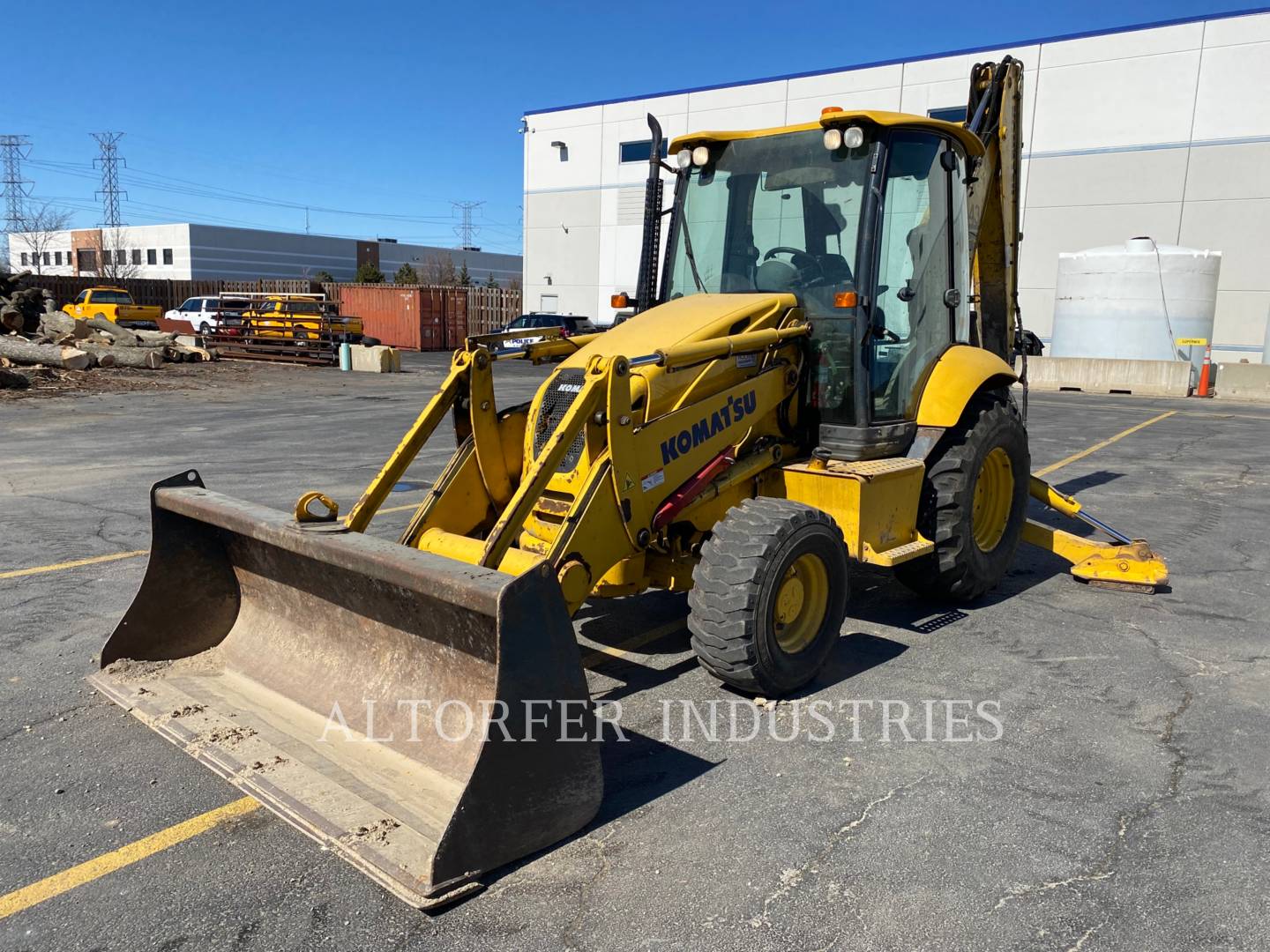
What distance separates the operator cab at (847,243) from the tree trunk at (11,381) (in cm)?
1647

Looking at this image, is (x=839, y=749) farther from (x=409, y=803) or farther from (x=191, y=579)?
(x=191, y=579)

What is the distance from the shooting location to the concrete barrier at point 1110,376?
2286cm

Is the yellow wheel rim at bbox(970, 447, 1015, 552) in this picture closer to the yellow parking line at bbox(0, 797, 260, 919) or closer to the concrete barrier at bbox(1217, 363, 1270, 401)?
the yellow parking line at bbox(0, 797, 260, 919)

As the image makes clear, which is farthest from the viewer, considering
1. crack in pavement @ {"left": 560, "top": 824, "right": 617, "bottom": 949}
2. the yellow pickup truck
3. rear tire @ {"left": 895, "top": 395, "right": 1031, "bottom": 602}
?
the yellow pickup truck

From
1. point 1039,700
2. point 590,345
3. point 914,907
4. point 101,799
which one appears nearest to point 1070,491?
point 1039,700

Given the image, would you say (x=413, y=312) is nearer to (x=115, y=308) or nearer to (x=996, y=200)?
(x=115, y=308)

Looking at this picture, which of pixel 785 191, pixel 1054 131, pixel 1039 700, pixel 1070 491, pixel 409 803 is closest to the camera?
pixel 409 803

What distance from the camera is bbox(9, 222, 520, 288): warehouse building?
269 feet

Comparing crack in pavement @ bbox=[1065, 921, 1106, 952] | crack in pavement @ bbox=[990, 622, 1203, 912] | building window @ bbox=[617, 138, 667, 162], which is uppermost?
building window @ bbox=[617, 138, 667, 162]

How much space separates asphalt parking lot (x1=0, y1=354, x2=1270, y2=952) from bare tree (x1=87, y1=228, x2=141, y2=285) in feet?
283

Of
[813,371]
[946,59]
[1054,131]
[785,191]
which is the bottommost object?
[813,371]

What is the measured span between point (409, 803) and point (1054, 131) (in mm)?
30505

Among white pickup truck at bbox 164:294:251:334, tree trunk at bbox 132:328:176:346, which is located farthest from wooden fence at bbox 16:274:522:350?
tree trunk at bbox 132:328:176:346

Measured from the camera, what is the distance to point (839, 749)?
4.03 m
